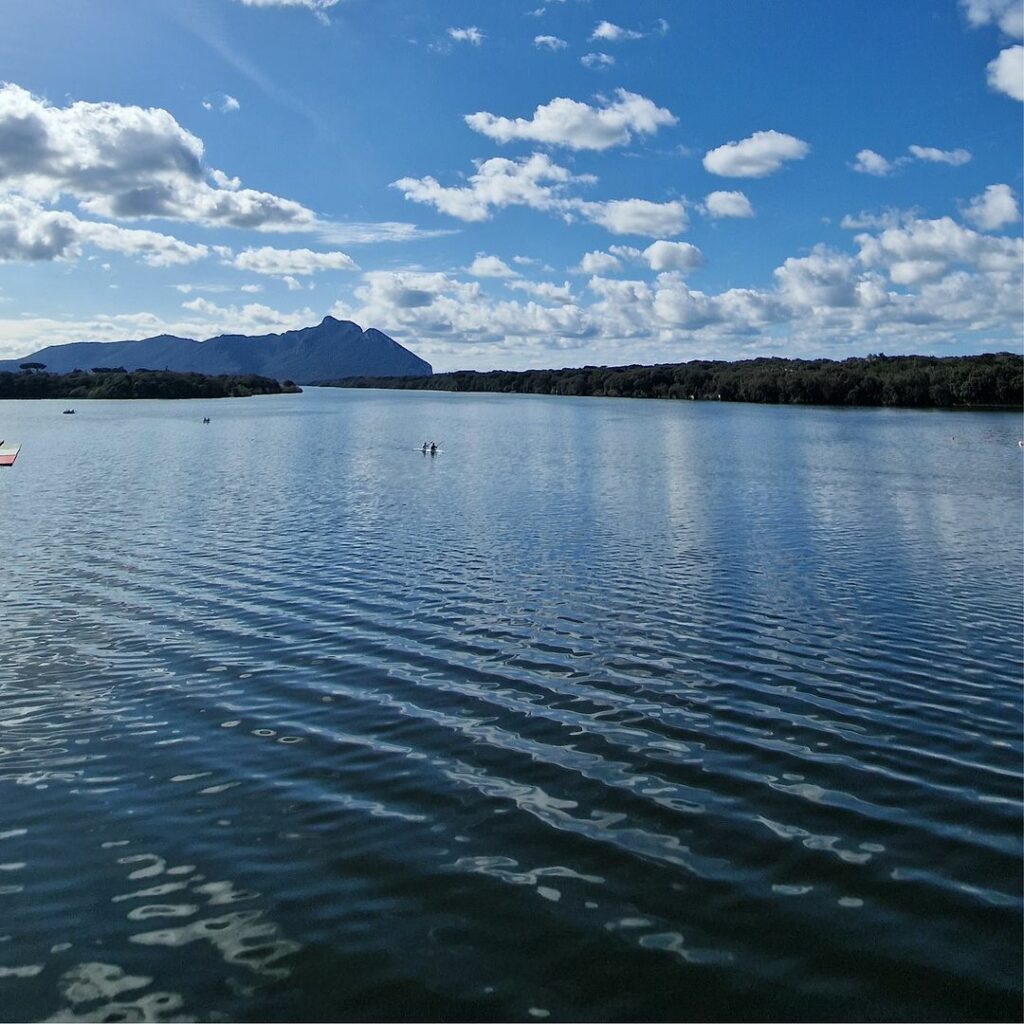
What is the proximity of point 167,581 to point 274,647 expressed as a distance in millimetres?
8505

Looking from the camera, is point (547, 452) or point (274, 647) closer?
point (274, 647)

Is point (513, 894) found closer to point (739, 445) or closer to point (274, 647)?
point (274, 647)

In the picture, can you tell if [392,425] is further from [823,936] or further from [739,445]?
[823,936]

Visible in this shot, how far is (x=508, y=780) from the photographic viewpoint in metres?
12.5

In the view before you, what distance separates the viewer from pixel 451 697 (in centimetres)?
1596

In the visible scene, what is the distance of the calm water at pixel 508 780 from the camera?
8.29 meters

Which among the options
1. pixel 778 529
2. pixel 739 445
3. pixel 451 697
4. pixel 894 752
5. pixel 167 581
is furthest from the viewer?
pixel 739 445

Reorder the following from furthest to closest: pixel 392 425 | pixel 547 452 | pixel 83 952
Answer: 1. pixel 392 425
2. pixel 547 452
3. pixel 83 952

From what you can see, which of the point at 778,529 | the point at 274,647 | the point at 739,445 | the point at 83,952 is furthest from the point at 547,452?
the point at 83,952

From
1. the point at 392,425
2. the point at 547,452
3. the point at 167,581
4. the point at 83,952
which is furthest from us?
the point at 392,425

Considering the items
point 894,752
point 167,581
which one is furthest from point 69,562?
point 894,752

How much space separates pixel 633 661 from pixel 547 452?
6143 cm

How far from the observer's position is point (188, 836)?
10.8 m

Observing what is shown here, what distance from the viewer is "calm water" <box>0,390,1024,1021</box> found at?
326 inches
